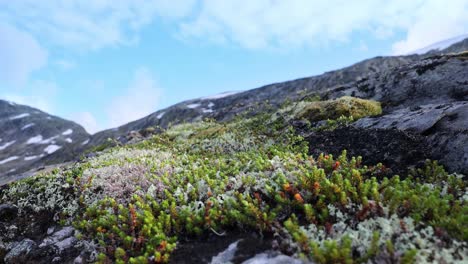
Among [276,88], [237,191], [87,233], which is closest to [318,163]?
[237,191]

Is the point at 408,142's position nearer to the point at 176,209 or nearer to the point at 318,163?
the point at 318,163

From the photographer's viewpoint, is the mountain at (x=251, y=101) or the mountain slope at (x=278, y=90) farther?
the mountain slope at (x=278, y=90)

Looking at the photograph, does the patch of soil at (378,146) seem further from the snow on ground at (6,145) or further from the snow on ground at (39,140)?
the snow on ground at (6,145)

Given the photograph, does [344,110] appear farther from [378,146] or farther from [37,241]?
[37,241]

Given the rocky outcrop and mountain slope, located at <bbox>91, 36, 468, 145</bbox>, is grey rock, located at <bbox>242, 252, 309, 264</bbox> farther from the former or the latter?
mountain slope, located at <bbox>91, 36, 468, 145</bbox>

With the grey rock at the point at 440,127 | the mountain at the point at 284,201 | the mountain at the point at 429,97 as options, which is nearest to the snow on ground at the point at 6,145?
the mountain at the point at 429,97

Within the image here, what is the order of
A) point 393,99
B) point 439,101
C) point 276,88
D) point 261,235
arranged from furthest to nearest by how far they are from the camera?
point 276,88 → point 393,99 → point 439,101 → point 261,235
